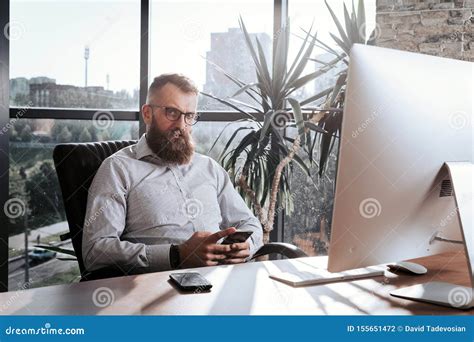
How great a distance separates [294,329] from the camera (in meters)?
1.12

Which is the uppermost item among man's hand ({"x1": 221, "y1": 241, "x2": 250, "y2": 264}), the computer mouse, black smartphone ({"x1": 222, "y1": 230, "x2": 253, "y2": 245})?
black smartphone ({"x1": 222, "y1": 230, "x2": 253, "y2": 245})

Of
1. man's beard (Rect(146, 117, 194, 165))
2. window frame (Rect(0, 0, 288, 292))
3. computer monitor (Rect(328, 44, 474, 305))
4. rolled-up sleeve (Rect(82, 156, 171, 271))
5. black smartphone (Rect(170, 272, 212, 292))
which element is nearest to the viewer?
computer monitor (Rect(328, 44, 474, 305))

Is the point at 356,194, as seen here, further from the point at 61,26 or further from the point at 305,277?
the point at 61,26

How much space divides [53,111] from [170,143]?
1.51 metres

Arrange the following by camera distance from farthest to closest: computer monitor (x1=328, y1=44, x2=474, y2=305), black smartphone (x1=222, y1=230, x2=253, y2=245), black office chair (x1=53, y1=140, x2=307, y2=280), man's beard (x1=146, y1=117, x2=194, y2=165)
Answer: man's beard (x1=146, y1=117, x2=194, y2=165), black office chair (x1=53, y1=140, x2=307, y2=280), black smartphone (x1=222, y1=230, x2=253, y2=245), computer monitor (x1=328, y1=44, x2=474, y2=305)

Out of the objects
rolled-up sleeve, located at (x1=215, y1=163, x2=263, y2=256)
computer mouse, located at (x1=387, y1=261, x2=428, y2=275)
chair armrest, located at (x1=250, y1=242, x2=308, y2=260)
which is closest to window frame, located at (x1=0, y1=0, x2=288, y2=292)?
rolled-up sleeve, located at (x1=215, y1=163, x2=263, y2=256)

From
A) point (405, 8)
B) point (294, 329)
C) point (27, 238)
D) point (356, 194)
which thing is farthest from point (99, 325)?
point (405, 8)

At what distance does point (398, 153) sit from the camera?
4.07 feet

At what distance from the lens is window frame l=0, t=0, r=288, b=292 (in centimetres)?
361

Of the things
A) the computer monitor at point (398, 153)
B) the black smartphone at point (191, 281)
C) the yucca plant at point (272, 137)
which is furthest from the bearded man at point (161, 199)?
the yucca plant at point (272, 137)

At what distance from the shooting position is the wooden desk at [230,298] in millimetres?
1255

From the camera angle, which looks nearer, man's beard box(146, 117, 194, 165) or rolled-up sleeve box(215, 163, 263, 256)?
man's beard box(146, 117, 194, 165)

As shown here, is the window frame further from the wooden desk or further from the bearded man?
the wooden desk

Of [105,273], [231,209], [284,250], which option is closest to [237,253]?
[284,250]
